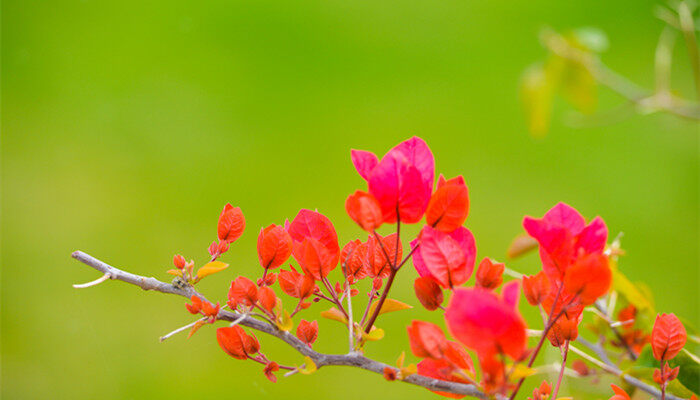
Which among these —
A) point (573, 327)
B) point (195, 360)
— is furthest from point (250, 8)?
point (573, 327)

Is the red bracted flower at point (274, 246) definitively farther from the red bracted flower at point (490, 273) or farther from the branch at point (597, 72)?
the branch at point (597, 72)

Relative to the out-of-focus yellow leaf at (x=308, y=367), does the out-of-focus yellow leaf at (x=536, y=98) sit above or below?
above

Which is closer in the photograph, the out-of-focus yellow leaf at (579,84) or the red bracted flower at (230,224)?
the red bracted flower at (230,224)

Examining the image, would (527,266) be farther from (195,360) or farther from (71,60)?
(71,60)

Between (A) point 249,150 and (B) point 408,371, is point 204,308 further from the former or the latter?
(A) point 249,150

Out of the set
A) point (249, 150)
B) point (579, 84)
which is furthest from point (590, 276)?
point (249, 150)

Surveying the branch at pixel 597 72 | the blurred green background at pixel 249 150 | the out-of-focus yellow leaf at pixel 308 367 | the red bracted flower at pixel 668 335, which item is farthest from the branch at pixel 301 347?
the blurred green background at pixel 249 150
